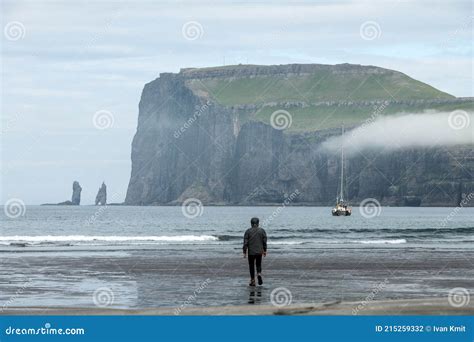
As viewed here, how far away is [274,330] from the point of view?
1628 centimetres

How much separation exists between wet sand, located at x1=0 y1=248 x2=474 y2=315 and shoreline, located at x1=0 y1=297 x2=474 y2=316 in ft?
0.08

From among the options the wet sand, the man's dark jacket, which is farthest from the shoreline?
the man's dark jacket

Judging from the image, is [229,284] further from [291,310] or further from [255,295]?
[291,310]

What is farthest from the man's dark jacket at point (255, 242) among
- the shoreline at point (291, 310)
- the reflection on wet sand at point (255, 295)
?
the shoreline at point (291, 310)

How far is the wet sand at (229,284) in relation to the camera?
23.6 m

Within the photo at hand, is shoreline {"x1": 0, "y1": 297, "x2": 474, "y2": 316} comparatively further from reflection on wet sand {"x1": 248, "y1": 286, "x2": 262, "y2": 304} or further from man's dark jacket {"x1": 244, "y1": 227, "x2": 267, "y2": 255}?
man's dark jacket {"x1": 244, "y1": 227, "x2": 267, "y2": 255}

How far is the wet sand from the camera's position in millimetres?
23594

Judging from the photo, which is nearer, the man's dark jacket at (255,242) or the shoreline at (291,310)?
the shoreline at (291,310)

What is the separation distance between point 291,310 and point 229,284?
10484mm

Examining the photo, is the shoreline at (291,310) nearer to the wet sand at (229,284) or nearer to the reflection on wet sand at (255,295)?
the wet sand at (229,284)

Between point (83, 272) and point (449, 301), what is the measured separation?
751 inches

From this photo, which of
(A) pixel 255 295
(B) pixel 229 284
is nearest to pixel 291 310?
(A) pixel 255 295

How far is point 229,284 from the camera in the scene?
1296 inches

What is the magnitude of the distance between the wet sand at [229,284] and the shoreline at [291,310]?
0.08 feet
